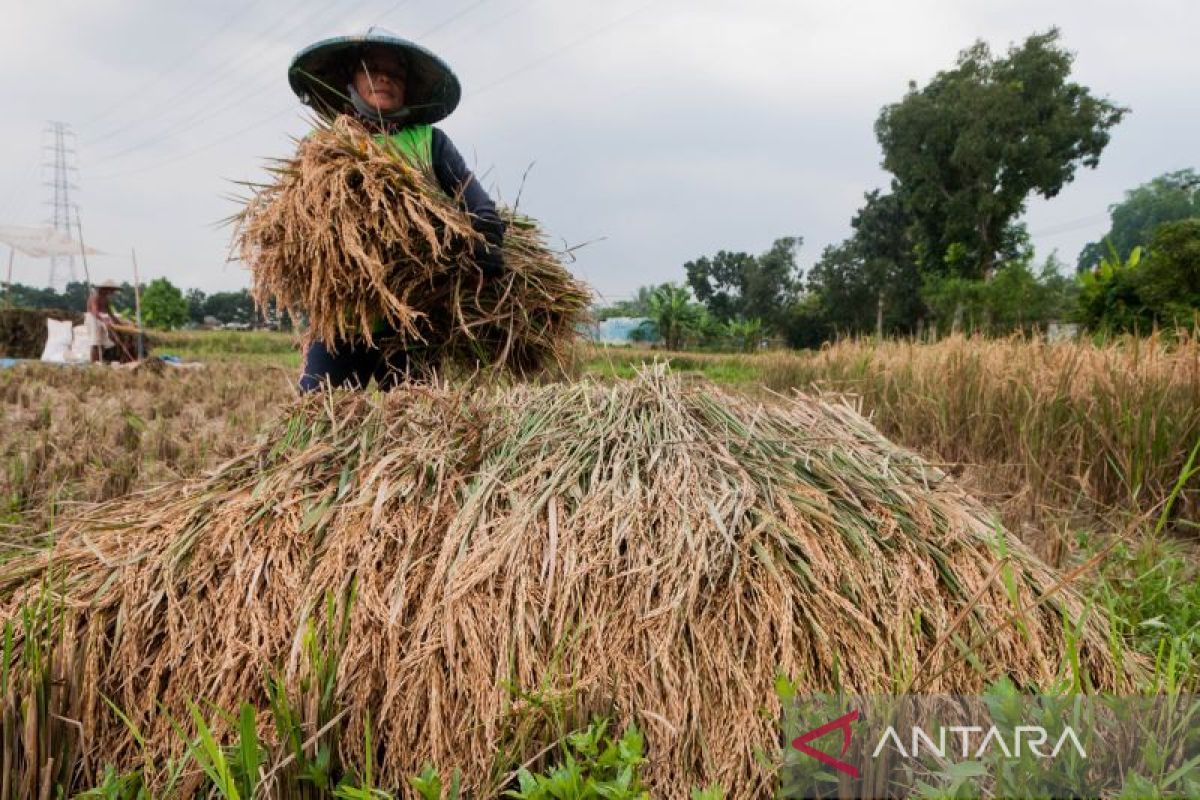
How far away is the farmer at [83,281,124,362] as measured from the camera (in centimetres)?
1020

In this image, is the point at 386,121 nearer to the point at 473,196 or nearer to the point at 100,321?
the point at 473,196

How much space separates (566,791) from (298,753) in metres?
0.44

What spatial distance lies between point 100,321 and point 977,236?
2917cm

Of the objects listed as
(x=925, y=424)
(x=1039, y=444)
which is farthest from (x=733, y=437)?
(x=925, y=424)

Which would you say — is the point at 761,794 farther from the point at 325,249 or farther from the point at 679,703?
the point at 325,249

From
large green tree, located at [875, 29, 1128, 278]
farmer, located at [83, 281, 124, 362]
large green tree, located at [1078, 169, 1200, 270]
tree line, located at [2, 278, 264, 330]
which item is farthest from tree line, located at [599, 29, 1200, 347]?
large green tree, located at [1078, 169, 1200, 270]

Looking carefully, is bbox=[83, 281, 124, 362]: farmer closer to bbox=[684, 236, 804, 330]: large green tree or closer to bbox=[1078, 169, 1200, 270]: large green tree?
bbox=[684, 236, 804, 330]: large green tree

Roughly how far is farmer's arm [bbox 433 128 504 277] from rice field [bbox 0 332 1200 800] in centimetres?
71

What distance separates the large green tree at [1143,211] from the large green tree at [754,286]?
155ft

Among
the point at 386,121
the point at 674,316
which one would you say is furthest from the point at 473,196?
the point at 674,316

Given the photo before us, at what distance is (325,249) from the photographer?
194 centimetres

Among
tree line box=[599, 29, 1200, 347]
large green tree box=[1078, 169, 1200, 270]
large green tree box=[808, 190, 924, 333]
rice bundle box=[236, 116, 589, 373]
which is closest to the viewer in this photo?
rice bundle box=[236, 116, 589, 373]

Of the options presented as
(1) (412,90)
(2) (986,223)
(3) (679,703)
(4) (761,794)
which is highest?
(2) (986,223)

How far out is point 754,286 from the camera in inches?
1838
